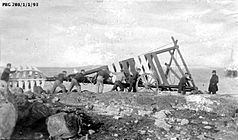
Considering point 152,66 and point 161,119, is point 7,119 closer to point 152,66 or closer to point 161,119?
point 161,119

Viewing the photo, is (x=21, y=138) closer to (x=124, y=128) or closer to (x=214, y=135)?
(x=124, y=128)

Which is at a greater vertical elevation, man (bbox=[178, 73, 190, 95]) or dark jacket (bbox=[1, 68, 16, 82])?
dark jacket (bbox=[1, 68, 16, 82])

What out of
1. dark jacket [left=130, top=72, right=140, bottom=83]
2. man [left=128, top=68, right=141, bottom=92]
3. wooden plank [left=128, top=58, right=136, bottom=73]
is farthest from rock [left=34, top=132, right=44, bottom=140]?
wooden plank [left=128, top=58, right=136, bottom=73]

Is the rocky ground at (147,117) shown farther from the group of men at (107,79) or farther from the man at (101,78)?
the man at (101,78)

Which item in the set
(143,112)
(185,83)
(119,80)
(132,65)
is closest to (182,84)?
(185,83)

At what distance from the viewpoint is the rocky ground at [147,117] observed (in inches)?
248

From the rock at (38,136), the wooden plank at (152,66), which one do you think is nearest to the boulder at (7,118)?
the rock at (38,136)

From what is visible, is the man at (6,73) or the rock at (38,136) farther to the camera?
the man at (6,73)

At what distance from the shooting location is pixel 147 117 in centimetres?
721

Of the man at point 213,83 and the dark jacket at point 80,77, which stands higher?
the dark jacket at point 80,77

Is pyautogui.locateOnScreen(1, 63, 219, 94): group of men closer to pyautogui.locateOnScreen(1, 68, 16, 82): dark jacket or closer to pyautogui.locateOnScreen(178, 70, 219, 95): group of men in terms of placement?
pyautogui.locateOnScreen(178, 70, 219, 95): group of men

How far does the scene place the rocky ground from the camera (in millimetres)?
6301

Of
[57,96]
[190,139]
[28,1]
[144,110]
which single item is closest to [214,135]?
[190,139]

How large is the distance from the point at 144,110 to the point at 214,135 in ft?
5.98
